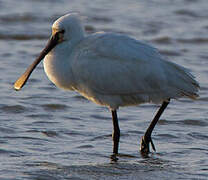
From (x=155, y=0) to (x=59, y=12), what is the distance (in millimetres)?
3477

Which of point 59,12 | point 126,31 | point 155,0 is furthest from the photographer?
point 155,0

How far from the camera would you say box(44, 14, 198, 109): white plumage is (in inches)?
344

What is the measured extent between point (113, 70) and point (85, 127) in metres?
1.47

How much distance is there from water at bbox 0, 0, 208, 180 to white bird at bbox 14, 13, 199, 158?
0.46 metres

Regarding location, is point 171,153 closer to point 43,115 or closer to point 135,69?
point 135,69

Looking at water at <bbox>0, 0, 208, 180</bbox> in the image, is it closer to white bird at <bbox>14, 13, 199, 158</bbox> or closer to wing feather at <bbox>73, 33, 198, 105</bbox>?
white bird at <bbox>14, 13, 199, 158</bbox>

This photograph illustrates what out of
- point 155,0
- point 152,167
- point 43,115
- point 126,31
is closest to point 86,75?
point 152,167

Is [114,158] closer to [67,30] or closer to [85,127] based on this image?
[85,127]

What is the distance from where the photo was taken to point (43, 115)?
10.6 metres

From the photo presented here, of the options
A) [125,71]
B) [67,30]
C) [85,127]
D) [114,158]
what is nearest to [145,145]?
[114,158]

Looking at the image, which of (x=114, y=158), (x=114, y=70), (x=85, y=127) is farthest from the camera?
(x=85, y=127)

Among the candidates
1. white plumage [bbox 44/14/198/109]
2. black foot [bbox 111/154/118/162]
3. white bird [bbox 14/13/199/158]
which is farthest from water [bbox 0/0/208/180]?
white plumage [bbox 44/14/198/109]

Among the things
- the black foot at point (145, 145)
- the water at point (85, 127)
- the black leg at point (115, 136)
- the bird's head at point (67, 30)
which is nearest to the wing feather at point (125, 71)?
the bird's head at point (67, 30)

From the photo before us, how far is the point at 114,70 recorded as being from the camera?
8.84 metres
